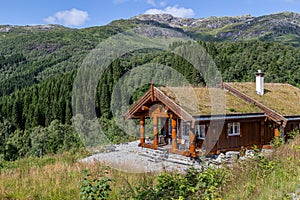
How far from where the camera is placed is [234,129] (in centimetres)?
1568

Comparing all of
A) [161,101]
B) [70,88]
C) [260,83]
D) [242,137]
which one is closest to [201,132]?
[242,137]

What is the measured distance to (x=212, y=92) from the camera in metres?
17.7

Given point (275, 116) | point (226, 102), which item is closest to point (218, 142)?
point (226, 102)

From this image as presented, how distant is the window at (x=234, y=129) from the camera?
15459 millimetres

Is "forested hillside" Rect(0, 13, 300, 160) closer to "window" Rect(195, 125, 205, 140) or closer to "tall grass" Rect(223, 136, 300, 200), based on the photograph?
"window" Rect(195, 125, 205, 140)

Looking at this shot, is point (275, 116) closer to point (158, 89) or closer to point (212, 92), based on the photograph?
point (212, 92)

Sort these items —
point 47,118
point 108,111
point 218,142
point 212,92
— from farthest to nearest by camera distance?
1. point 47,118
2. point 108,111
3. point 212,92
4. point 218,142

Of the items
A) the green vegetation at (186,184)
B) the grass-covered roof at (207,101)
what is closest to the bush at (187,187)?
the green vegetation at (186,184)

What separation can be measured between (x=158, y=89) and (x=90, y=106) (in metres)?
38.5

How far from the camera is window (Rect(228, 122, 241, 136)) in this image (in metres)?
15.5

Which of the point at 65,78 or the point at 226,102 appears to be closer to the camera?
the point at 226,102

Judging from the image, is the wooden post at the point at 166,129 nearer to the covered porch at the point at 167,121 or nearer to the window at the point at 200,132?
the covered porch at the point at 167,121

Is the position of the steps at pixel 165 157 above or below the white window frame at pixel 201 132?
below

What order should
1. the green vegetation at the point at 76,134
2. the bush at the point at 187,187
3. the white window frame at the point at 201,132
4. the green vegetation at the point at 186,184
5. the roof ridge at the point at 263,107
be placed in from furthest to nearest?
the roof ridge at the point at 263,107
the white window frame at the point at 201,132
the green vegetation at the point at 76,134
the bush at the point at 187,187
the green vegetation at the point at 186,184
